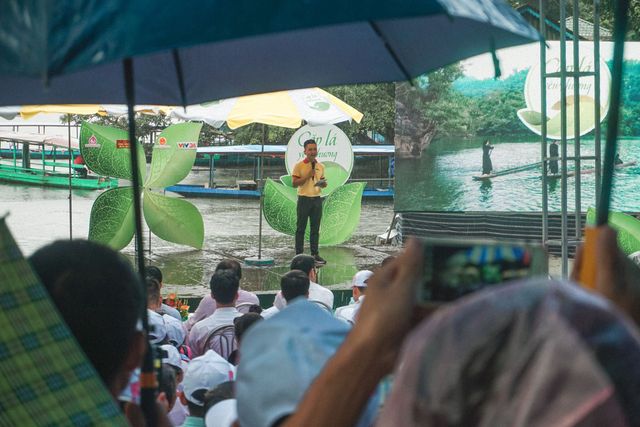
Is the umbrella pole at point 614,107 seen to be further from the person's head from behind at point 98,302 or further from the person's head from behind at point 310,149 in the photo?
the person's head from behind at point 310,149

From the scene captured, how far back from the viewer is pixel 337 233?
36.9 ft

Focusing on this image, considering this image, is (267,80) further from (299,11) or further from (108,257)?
(108,257)

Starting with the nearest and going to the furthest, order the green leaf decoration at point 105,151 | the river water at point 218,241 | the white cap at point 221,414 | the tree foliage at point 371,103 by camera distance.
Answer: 1. the white cap at point 221,414
2. the green leaf decoration at point 105,151
3. the river water at point 218,241
4. the tree foliage at point 371,103

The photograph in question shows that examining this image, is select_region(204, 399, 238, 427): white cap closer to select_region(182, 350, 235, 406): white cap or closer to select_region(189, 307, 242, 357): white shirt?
select_region(182, 350, 235, 406): white cap

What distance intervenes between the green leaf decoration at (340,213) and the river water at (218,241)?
39cm

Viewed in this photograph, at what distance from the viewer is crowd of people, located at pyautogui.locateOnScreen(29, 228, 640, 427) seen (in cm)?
66

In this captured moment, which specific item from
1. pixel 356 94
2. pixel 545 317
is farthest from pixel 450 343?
pixel 356 94

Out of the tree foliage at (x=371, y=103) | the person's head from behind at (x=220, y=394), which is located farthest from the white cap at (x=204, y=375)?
the tree foliage at (x=371, y=103)

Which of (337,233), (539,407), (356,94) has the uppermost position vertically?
(356,94)

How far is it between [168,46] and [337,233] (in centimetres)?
962

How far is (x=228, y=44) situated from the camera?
317 centimetres

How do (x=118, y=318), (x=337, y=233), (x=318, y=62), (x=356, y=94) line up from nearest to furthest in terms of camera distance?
(x=118, y=318) → (x=318, y=62) → (x=337, y=233) → (x=356, y=94)

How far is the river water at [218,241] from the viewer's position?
1026 cm

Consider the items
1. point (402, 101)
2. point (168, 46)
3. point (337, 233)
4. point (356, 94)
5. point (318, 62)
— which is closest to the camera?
point (168, 46)
